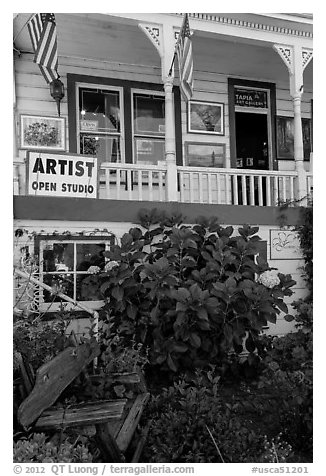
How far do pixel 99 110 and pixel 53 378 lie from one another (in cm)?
508

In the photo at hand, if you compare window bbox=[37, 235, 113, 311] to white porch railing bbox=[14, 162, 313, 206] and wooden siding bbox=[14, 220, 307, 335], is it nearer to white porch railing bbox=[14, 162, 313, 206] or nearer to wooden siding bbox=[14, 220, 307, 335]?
wooden siding bbox=[14, 220, 307, 335]

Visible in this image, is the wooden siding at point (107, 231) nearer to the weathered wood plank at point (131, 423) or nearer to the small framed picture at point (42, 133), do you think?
the weathered wood plank at point (131, 423)

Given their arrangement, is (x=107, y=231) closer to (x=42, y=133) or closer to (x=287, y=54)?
(x=42, y=133)

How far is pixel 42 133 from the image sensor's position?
700 cm

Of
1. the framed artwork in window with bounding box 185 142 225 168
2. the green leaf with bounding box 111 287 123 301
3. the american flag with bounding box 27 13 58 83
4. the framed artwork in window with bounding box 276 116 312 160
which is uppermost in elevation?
the american flag with bounding box 27 13 58 83

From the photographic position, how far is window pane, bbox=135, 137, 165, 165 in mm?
7633

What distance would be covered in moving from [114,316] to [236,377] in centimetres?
147

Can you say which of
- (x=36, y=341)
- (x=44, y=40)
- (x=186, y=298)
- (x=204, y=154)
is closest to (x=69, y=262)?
(x=36, y=341)

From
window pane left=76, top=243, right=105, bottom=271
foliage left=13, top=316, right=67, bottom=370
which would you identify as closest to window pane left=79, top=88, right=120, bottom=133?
window pane left=76, top=243, right=105, bottom=271

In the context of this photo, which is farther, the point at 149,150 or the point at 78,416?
the point at 149,150

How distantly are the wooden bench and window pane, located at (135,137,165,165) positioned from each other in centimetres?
450

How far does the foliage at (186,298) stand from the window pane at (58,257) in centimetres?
54

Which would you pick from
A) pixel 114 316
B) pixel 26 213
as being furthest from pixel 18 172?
pixel 114 316
